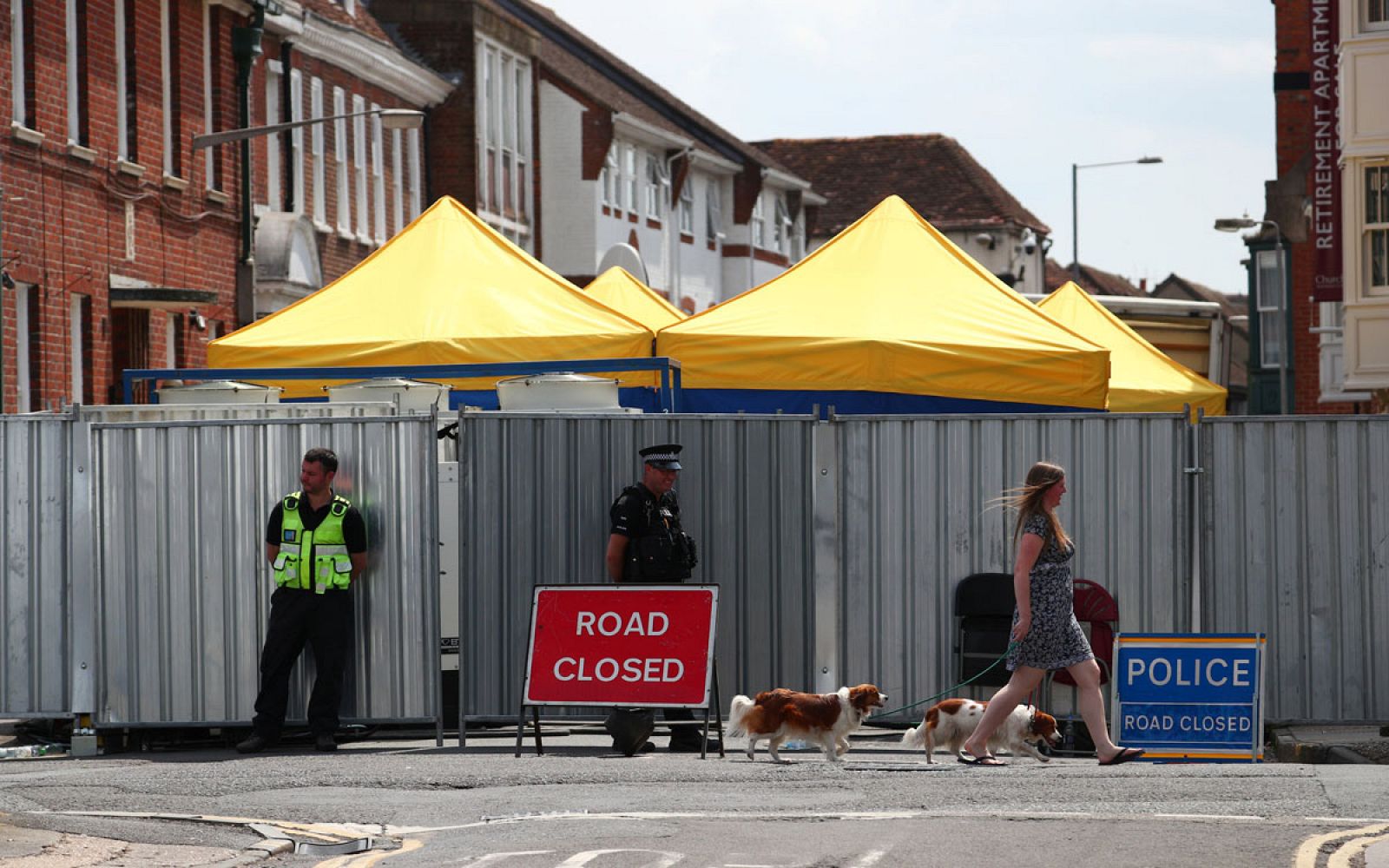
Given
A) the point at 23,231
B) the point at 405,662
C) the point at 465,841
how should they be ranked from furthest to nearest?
the point at 23,231
the point at 405,662
the point at 465,841

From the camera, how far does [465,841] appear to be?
385 inches

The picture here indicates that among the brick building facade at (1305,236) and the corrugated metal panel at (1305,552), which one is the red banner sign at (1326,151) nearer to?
the brick building facade at (1305,236)

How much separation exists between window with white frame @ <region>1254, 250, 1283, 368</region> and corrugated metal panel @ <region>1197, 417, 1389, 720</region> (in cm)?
4823

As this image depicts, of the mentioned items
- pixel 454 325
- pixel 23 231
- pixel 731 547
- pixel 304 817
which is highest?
pixel 23 231

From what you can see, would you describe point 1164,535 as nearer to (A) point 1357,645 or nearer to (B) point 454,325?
(A) point 1357,645

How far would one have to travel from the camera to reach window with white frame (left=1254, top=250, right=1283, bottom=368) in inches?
2422

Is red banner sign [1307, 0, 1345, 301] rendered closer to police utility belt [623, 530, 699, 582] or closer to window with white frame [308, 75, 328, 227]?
window with white frame [308, 75, 328, 227]

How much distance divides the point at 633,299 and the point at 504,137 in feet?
94.1

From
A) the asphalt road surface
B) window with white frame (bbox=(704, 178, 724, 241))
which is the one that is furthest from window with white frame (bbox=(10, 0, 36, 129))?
window with white frame (bbox=(704, 178, 724, 241))

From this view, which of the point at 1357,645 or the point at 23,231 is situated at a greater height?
the point at 23,231

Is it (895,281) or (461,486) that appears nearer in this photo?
(461,486)

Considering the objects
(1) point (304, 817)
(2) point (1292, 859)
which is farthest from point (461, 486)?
(2) point (1292, 859)

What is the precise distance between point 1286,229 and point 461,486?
132ft

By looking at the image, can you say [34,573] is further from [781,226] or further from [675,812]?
[781,226]
